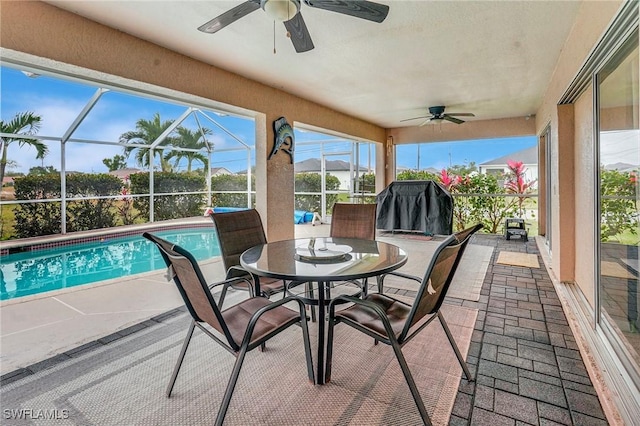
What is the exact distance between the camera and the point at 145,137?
9.03 m

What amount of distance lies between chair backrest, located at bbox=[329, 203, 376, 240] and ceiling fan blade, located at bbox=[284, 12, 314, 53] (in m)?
1.57

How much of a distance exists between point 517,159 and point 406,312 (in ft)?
24.8

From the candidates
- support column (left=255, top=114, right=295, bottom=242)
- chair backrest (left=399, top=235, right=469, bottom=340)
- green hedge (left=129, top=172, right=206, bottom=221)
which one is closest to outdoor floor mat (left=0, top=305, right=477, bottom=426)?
chair backrest (left=399, top=235, right=469, bottom=340)

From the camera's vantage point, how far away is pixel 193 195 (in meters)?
10.1

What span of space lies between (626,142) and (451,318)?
5.74 ft

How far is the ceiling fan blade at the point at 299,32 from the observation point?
218cm

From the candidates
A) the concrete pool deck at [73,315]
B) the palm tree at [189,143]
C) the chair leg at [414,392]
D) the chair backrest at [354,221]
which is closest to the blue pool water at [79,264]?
the concrete pool deck at [73,315]

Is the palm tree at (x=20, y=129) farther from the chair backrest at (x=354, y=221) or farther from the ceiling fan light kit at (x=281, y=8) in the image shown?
the ceiling fan light kit at (x=281, y=8)

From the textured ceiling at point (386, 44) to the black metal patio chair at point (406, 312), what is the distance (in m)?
2.02

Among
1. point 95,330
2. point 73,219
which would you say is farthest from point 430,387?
point 73,219

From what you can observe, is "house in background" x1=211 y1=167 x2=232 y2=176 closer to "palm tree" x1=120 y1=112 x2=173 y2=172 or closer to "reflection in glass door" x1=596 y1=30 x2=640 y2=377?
"palm tree" x1=120 y1=112 x2=173 y2=172

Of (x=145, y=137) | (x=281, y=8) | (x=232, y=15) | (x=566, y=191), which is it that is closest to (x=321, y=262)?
(x=281, y=8)

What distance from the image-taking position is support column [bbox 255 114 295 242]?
4.52 m

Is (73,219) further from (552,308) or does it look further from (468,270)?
(552,308)
